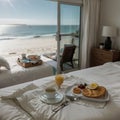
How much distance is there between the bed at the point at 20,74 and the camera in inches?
96.1

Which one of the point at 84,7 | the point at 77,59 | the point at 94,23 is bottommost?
the point at 77,59

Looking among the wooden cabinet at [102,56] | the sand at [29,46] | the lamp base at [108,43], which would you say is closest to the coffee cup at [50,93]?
the wooden cabinet at [102,56]

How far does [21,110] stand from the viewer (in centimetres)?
138

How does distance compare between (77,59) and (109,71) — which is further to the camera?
(77,59)

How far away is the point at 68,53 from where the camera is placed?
415cm

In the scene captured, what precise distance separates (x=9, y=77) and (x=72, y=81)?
42.8 inches

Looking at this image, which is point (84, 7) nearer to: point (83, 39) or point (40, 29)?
point (83, 39)

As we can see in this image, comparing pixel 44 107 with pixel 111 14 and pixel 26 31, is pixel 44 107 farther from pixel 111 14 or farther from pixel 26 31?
pixel 26 31

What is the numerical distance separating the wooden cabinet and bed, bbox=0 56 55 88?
1534 millimetres

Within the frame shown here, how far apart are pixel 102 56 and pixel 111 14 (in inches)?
43.7

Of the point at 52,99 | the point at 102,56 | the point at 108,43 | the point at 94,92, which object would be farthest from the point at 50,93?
the point at 108,43

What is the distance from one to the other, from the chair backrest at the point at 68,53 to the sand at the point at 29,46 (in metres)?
3.77

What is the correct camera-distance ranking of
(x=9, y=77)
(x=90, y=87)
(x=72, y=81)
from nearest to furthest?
(x=90, y=87), (x=72, y=81), (x=9, y=77)

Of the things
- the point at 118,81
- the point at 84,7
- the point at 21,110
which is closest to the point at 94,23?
the point at 84,7
